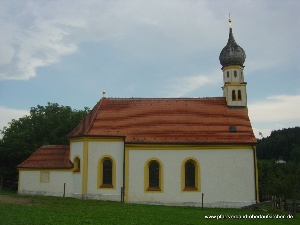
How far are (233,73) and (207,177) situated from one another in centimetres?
996

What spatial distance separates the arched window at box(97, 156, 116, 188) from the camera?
27.8 metres

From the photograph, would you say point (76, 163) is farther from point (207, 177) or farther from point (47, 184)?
point (207, 177)

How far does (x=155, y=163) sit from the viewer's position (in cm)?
2792

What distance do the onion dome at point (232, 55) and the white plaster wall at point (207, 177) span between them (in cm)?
845

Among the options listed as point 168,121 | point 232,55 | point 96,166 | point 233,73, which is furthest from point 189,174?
point 232,55

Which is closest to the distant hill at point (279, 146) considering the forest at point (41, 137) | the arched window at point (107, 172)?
the forest at point (41, 137)

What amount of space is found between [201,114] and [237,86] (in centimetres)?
441

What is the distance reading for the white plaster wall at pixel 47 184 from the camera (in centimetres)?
2831

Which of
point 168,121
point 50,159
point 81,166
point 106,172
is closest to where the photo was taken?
point 81,166

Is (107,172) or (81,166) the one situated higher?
(81,166)

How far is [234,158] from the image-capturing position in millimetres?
27734

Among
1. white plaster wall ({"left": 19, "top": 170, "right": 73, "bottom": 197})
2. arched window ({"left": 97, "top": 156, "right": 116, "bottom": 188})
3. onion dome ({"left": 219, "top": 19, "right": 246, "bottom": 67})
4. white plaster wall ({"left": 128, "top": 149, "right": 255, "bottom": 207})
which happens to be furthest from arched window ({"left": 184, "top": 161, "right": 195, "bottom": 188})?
onion dome ({"left": 219, "top": 19, "right": 246, "bottom": 67})

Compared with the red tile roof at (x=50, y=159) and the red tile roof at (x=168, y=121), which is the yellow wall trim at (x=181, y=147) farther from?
the red tile roof at (x=50, y=159)

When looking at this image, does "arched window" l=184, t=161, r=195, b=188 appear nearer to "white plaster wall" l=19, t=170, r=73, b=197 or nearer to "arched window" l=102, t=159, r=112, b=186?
"arched window" l=102, t=159, r=112, b=186
